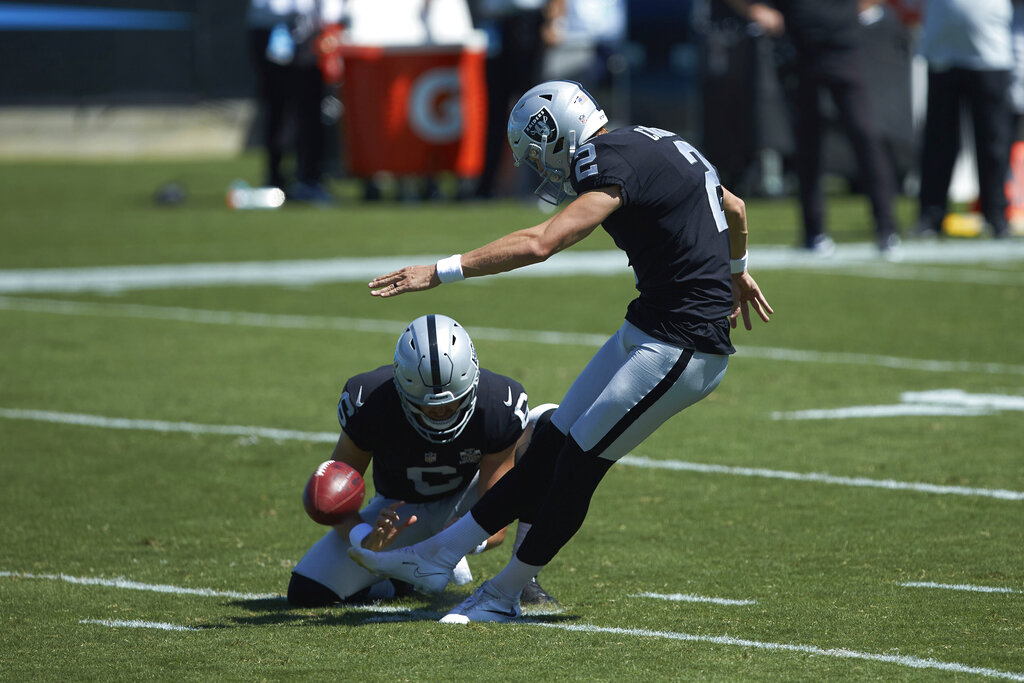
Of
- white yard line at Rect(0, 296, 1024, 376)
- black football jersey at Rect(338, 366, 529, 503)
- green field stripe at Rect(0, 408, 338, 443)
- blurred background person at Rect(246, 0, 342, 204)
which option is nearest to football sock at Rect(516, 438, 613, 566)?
black football jersey at Rect(338, 366, 529, 503)

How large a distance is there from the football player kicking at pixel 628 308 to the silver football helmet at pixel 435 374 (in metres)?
0.28

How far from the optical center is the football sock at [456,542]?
5199 millimetres

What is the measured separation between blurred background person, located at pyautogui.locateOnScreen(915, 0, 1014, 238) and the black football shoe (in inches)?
398

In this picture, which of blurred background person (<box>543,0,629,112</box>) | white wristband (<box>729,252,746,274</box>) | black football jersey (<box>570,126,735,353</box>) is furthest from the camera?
blurred background person (<box>543,0,629,112</box>)

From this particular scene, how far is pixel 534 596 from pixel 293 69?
15.0m

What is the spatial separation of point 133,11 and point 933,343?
2460cm

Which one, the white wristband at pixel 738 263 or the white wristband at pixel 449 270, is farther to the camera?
the white wristband at pixel 738 263

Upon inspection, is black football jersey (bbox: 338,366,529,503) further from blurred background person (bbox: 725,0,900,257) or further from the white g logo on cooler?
the white g logo on cooler

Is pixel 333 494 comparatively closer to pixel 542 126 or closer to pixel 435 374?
pixel 435 374

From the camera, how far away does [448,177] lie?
82.1ft

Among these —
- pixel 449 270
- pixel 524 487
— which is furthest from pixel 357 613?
pixel 449 270

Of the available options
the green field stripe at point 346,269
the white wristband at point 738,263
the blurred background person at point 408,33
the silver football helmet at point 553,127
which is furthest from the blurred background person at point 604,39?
the silver football helmet at point 553,127

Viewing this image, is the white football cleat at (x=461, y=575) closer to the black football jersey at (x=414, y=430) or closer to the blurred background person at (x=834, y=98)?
the black football jersey at (x=414, y=430)

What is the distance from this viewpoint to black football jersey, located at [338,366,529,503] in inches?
216
